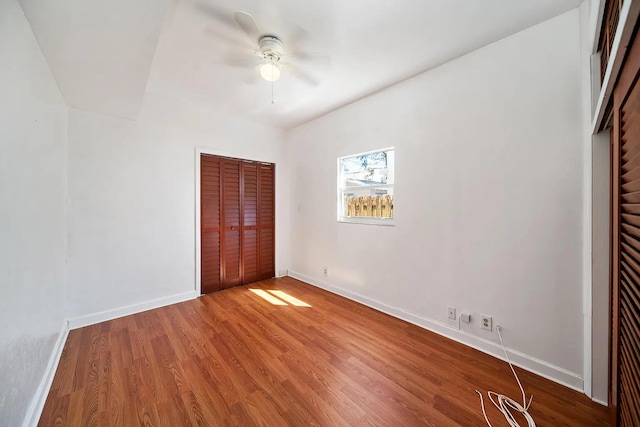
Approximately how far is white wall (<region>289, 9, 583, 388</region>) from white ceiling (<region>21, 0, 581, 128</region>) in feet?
0.91

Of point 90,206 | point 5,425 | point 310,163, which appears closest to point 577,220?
point 310,163

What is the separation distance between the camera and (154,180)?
9.32 ft

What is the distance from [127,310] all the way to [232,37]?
3026 mm

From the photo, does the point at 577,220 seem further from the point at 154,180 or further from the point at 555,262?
the point at 154,180

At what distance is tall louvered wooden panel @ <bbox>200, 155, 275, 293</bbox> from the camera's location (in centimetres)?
328

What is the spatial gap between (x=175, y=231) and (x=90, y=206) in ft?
2.77

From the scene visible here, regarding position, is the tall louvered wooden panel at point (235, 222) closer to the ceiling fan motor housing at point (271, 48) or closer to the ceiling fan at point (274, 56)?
the ceiling fan at point (274, 56)

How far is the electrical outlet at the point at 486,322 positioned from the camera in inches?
76.7

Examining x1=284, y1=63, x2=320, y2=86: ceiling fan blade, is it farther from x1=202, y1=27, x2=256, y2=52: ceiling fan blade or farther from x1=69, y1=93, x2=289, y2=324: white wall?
x1=69, y1=93, x2=289, y2=324: white wall

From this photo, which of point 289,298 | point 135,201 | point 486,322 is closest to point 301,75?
point 135,201

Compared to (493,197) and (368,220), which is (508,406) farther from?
(368,220)

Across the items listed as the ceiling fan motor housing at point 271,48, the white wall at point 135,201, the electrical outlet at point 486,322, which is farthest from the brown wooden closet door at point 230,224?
the electrical outlet at point 486,322

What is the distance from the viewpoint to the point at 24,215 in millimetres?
1319

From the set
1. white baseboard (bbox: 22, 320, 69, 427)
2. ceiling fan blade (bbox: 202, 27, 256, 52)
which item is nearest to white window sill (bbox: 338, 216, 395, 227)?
ceiling fan blade (bbox: 202, 27, 256, 52)
